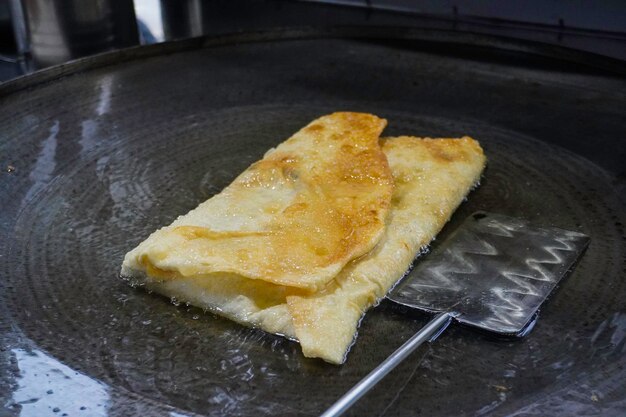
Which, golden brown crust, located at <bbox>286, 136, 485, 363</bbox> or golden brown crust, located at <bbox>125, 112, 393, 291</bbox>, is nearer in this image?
golden brown crust, located at <bbox>286, 136, 485, 363</bbox>

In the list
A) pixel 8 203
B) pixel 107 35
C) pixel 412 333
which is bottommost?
pixel 412 333

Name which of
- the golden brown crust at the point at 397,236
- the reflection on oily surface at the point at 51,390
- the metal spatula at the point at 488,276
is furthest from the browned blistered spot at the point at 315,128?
the reflection on oily surface at the point at 51,390

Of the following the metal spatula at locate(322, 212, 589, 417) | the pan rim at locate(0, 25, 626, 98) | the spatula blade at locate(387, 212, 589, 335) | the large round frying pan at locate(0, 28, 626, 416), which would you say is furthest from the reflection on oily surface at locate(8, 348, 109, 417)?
the pan rim at locate(0, 25, 626, 98)

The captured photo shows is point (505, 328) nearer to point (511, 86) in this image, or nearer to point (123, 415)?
point (123, 415)

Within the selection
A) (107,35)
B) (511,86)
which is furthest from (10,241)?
(511,86)

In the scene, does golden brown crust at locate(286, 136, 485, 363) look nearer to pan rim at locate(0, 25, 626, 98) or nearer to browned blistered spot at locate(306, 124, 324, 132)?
browned blistered spot at locate(306, 124, 324, 132)

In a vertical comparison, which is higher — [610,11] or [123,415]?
[610,11]

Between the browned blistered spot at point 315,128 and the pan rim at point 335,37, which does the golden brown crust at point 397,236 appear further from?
the pan rim at point 335,37
